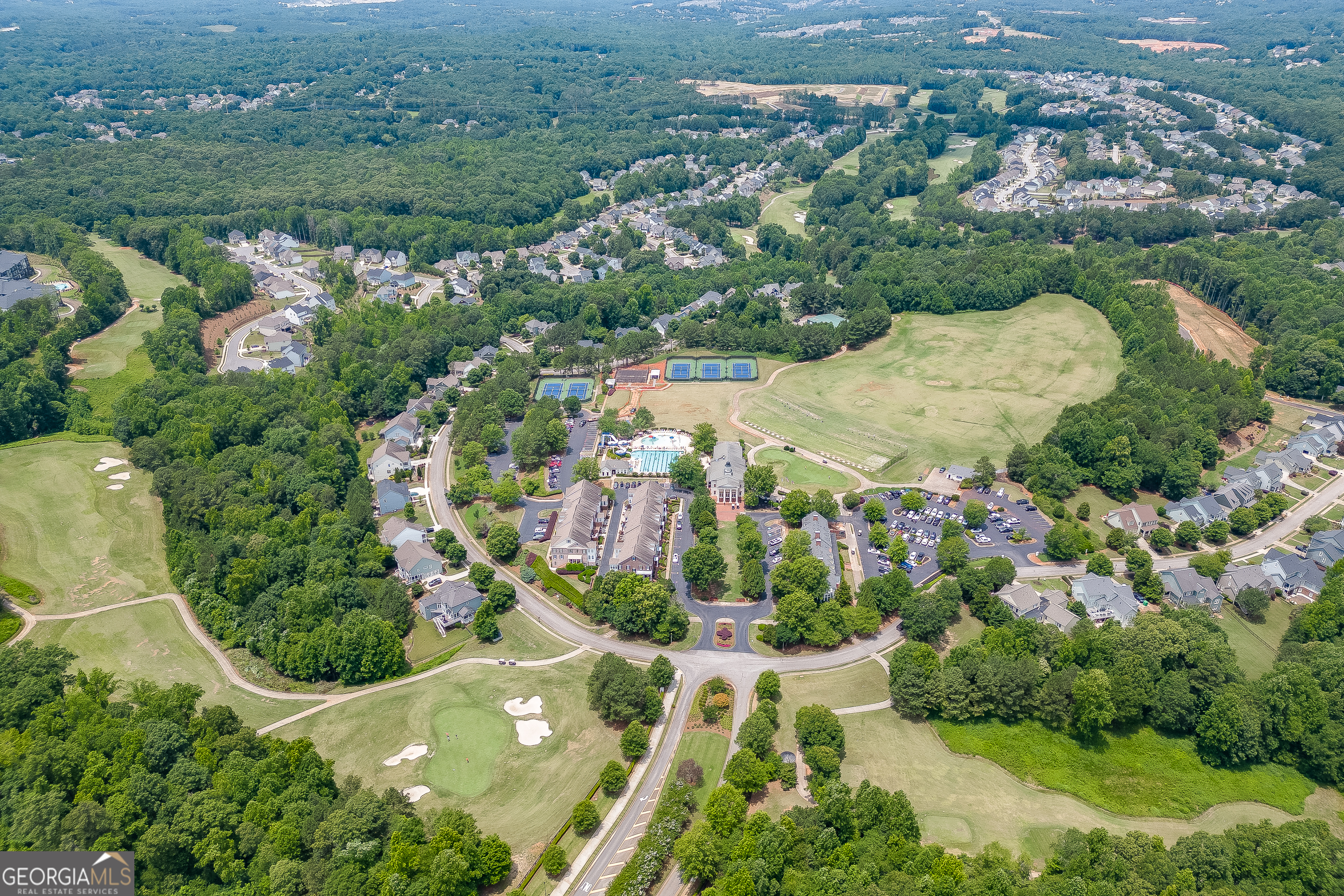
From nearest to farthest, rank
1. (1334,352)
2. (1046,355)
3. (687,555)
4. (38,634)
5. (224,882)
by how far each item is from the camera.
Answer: (224,882) < (38,634) < (687,555) < (1334,352) < (1046,355)

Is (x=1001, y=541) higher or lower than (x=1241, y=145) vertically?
lower

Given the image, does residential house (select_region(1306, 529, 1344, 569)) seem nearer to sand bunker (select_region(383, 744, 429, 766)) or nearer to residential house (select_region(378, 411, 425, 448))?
sand bunker (select_region(383, 744, 429, 766))

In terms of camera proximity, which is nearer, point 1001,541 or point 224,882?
point 224,882

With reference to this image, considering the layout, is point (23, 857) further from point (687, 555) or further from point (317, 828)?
point (687, 555)

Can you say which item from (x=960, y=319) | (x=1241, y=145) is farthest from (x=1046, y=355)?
(x=1241, y=145)

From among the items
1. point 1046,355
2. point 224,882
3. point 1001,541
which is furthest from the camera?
point 1046,355

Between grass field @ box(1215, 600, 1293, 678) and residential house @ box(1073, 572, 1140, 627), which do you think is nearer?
grass field @ box(1215, 600, 1293, 678)

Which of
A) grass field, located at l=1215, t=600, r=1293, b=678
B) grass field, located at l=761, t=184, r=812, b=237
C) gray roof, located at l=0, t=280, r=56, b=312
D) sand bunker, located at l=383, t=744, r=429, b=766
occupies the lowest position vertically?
grass field, located at l=1215, t=600, r=1293, b=678

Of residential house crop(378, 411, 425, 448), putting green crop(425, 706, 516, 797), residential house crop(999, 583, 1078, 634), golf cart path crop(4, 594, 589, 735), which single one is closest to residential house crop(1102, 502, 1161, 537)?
residential house crop(999, 583, 1078, 634)
